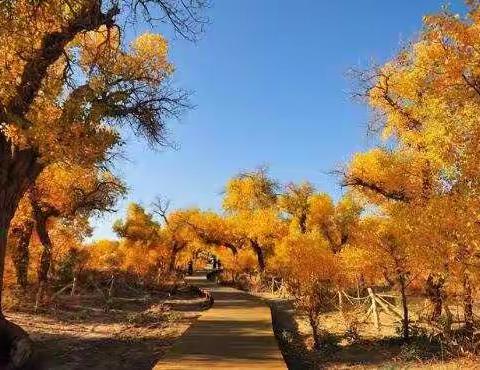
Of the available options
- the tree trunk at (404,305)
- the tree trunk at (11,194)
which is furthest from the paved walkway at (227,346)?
the tree trunk at (404,305)

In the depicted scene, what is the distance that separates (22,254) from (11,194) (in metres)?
11.0

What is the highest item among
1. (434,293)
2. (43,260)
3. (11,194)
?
(11,194)

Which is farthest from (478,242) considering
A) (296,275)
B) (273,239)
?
(273,239)

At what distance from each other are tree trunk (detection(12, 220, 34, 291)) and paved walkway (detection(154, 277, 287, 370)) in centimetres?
836

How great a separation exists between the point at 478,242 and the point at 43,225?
1794 cm

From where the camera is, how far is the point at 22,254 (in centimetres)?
2286

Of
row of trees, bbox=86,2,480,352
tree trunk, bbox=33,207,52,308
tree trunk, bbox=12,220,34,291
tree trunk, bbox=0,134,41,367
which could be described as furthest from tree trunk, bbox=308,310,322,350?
tree trunk, bbox=12,220,34,291

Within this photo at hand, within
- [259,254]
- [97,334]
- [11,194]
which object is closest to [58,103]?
[11,194]

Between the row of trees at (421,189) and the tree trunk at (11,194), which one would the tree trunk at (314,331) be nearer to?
the row of trees at (421,189)

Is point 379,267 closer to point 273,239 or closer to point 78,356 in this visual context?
point 78,356

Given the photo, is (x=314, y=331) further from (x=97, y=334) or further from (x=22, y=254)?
(x=22, y=254)

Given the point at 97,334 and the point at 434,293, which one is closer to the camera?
the point at 97,334

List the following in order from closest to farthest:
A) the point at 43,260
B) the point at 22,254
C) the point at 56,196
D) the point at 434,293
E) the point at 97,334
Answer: the point at 97,334 < the point at 434,293 < the point at 43,260 < the point at 22,254 < the point at 56,196

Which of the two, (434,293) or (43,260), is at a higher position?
(43,260)
